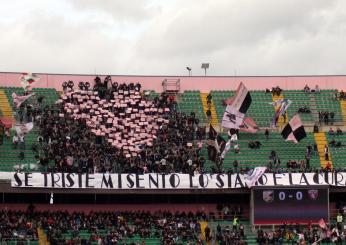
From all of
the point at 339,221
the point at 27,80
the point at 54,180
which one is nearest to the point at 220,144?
the point at 339,221

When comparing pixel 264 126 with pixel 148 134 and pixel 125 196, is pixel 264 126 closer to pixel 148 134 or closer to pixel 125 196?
pixel 148 134

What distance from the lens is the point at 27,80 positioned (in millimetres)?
72375

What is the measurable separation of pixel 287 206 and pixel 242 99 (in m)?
7.92

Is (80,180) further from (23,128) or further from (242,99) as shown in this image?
(242,99)

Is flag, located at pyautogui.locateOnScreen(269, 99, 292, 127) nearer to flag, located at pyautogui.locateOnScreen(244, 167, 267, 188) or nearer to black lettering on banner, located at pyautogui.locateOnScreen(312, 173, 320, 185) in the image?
black lettering on banner, located at pyautogui.locateOnScreen(312, 173, 320, 185)

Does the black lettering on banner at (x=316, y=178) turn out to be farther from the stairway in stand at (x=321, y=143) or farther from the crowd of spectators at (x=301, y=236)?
the stairway in stand at (x=321, y=143)

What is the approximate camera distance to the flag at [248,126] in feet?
240

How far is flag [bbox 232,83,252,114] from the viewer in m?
65.1

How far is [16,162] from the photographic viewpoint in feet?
215

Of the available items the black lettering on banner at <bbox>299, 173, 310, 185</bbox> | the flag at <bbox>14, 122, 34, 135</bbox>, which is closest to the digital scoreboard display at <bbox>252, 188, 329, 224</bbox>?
the black lettering on banner at <bbox>299, 173, 310, 185</bbox>

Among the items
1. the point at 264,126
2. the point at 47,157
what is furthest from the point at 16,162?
the point at 264,126

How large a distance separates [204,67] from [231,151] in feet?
48.6

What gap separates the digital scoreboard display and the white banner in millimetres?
679

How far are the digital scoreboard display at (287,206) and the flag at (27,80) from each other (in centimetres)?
1960
